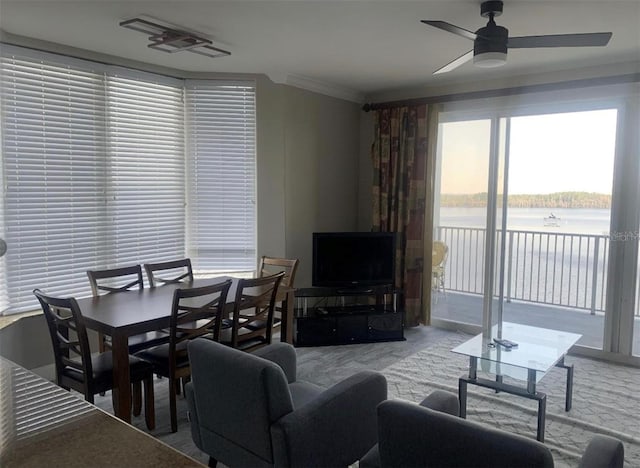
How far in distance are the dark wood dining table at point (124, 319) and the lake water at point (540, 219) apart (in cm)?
272

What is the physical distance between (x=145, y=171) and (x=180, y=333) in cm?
187

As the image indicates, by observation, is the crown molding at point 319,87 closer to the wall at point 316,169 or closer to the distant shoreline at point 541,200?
the wall at point 316,169

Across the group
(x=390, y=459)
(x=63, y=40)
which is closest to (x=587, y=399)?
(x=390, y=459)

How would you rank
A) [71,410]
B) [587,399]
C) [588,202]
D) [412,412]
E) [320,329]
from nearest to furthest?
[71,410]
[412,412]
[587,399]
[588,202]
[320,329]

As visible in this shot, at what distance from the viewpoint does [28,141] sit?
3.60 m

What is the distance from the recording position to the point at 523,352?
3.29 metres

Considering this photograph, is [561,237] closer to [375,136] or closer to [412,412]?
[375,136]

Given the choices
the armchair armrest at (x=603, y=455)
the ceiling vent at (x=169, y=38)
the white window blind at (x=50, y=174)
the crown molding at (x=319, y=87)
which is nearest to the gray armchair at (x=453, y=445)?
the armchair armrest at (x=603, y=455)

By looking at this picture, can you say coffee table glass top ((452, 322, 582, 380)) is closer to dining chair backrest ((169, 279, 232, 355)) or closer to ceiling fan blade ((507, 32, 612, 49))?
dining chair backrest ((169, 279, 232, 355))

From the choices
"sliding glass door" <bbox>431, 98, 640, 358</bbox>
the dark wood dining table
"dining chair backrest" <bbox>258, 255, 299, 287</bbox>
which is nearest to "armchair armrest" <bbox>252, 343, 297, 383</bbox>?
the dark wood dining table

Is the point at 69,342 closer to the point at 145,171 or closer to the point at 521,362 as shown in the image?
the point at 145,171

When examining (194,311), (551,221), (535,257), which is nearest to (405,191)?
(551,221)

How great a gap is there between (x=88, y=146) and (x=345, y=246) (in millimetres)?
2566

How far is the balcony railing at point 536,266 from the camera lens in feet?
16.1
